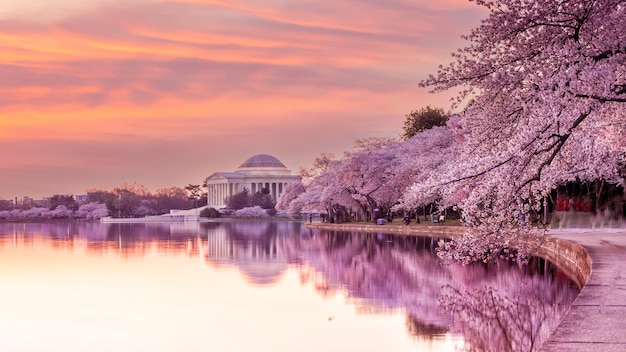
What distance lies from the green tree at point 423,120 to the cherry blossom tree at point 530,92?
3349 inches

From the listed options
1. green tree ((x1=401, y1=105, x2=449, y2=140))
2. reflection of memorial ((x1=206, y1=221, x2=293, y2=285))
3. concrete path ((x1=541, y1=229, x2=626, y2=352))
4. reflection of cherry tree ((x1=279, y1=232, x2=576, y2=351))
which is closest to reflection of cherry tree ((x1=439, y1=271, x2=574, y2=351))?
reflection of cherry tree ((x1=279, y1=232, x2=576, y2=351))

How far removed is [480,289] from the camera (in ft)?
88.1

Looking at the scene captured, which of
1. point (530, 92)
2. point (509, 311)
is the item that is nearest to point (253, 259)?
point (509, 311)

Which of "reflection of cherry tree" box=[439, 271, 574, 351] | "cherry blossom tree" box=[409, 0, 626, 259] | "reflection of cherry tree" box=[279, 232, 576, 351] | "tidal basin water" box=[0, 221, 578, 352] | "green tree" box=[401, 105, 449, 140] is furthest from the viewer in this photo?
"green tree" box=[401, 105, 449, 140]

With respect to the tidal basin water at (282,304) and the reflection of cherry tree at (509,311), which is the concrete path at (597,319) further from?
the tidal basin water at (282,304)

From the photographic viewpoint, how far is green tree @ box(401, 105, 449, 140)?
104188 mm

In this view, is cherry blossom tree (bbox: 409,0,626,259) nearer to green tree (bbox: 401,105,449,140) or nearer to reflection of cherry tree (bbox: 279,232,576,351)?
reflection of cherry tree (bbox: 279,232,576,351)

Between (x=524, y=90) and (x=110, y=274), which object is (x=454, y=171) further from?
(x=110, y=274)

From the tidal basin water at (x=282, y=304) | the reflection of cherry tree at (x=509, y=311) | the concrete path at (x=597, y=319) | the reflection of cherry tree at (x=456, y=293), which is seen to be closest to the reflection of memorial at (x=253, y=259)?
the tidal basin water at (x=282, y=304)

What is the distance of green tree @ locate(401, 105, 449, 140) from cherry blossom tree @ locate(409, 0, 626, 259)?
8506cm

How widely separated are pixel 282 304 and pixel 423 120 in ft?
270

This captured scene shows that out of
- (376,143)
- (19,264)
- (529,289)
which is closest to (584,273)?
(529,289)

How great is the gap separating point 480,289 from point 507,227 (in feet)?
28.7

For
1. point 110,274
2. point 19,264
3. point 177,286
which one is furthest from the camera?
point 19,264
